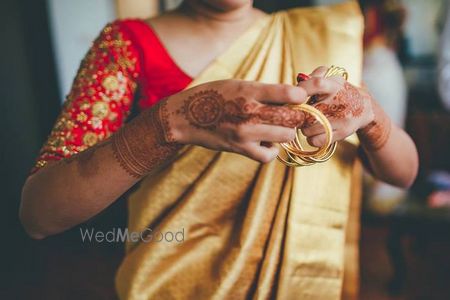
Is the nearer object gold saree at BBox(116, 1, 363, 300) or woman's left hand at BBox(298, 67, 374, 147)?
woman's left hand at BBox(298, 67, 374, 147)

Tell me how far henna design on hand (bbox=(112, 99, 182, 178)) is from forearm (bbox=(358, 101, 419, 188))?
34 cm

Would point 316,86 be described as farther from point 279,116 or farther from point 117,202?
point 117,202

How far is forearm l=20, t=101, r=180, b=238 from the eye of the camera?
1.85 ft

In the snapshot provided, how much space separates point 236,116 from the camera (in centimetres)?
50

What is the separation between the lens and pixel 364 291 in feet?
7.03

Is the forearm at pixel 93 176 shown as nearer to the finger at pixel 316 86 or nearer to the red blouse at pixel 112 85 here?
the red blouse at pixel 112 85

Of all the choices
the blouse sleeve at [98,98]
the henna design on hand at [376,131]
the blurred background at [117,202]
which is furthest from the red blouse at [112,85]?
the blurred background at [117,202]

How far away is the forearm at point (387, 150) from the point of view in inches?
27.2

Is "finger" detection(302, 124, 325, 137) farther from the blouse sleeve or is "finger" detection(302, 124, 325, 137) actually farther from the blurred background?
the blurred background

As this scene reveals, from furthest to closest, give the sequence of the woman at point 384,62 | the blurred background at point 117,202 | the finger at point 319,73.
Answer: the woman at point 384,62 → the blurred background at point 117,202 → the finger at point 319,73

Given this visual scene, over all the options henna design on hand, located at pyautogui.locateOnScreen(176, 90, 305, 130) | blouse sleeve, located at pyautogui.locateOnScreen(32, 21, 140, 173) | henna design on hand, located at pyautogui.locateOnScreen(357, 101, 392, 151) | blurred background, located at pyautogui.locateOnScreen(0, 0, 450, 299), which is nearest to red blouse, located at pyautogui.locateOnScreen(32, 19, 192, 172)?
blouse sleeve, located at pyautogui.locateOnScreen(32, 21, 140, 173)

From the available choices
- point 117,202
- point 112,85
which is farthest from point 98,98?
point 117,202

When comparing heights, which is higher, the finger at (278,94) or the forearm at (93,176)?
the finger at (278,94)

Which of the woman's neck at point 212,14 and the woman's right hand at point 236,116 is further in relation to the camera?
the woman's neck at point 212,14
